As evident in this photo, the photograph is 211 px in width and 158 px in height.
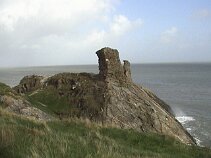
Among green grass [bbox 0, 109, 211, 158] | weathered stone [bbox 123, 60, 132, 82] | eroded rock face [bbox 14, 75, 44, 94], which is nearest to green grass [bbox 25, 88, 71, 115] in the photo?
eroded rock face [bbox 14, 75, 44, 94]

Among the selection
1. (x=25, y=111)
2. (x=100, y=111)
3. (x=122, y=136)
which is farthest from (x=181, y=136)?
(x=122, y=136)

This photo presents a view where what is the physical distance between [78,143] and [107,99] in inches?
918

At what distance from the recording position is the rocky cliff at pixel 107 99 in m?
32.3

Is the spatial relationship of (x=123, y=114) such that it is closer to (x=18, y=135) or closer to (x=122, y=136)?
(x=122, y=136)

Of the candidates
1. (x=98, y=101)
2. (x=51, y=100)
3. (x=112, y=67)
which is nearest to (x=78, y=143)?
(x=98, y=101)

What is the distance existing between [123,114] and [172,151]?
18850mm

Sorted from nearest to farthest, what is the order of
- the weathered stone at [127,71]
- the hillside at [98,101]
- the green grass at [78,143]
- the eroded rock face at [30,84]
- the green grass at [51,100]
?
the green grass at [78,143] < the hillside at [98,101] < the green grass at [51,100] < the weathered stone at [127,71] < the eroded rock face at [30,84]

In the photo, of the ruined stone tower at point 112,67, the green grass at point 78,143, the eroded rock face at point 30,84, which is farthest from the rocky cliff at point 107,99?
the green grass at point 78,143

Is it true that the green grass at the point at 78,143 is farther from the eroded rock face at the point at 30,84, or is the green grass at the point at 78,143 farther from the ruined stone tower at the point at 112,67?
the eroded rock face at the point at 30,84

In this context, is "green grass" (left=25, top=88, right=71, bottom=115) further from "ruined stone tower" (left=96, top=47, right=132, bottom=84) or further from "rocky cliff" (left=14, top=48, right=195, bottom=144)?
"ruined stone tower" (left=96, top=47, right=132, bottom=84)

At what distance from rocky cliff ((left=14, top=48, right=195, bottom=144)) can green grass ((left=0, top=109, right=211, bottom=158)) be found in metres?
15.0

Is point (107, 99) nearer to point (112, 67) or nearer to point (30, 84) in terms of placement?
point (112, 67)

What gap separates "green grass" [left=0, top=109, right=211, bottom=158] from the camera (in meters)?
8.04

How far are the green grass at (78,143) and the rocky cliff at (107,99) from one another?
591 inches
